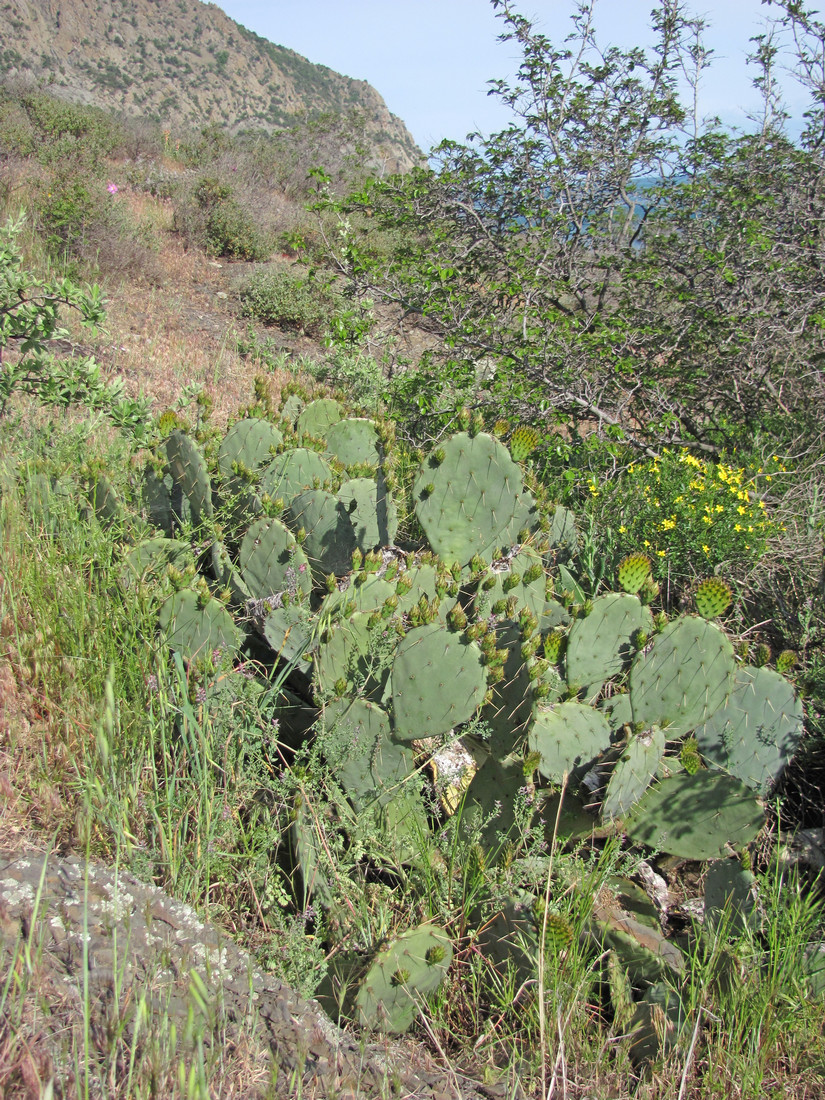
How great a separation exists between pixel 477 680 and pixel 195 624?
88 cm

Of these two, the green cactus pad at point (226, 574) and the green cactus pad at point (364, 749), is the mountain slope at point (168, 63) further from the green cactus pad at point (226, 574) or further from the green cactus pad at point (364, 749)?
the green cactus pad at point (364, 749)

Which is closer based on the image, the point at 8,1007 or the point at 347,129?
the point at 8,1007

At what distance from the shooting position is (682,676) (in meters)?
2.38

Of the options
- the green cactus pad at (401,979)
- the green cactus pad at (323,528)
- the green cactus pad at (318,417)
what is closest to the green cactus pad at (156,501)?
the green cactus pad at (323,528)

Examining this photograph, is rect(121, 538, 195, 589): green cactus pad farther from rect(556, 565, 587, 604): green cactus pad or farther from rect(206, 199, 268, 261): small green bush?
rect(206, 199, 268, 261): small green bush

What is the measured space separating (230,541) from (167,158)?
11946 millimetres

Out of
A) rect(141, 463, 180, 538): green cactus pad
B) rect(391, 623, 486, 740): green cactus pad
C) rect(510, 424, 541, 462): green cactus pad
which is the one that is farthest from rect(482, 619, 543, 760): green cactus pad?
rect(141, 463, 180, 538): green cactus pad

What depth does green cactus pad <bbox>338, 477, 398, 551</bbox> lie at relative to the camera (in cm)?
295

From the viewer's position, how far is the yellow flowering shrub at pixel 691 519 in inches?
128

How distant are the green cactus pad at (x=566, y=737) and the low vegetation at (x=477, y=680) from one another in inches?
0.6

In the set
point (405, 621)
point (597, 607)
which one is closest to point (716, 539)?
point (597, 607)

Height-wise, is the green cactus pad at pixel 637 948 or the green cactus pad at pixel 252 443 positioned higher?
the green cactus pad at pixel 252 443

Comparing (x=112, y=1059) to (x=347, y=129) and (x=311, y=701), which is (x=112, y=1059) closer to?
(x=311, y=701)

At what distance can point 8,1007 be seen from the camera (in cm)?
125
